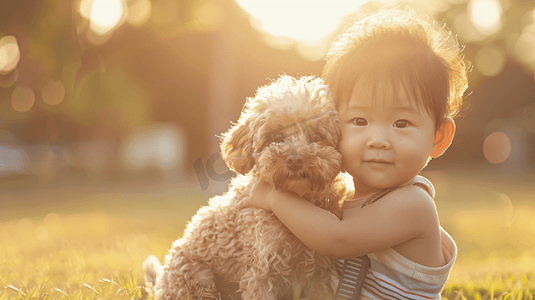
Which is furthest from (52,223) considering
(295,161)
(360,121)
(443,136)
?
(443,136)

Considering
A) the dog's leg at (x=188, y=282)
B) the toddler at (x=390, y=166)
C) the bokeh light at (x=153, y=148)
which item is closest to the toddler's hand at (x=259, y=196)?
the toddler at (x=390, y=166)

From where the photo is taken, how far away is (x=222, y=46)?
1703 centimetres

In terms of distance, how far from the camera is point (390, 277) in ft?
8.54

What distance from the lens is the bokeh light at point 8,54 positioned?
1116cm

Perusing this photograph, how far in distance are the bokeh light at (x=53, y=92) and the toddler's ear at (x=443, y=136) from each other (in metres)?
12.9

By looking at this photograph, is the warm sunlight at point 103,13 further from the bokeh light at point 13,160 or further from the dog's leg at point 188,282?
the bokeh light at point 13,160

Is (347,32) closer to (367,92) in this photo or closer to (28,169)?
(367,92)

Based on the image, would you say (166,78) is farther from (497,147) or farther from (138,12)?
(497,147)

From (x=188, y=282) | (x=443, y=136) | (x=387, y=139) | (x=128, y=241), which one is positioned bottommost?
(x=128, y=241)

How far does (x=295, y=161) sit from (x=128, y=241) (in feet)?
16.7

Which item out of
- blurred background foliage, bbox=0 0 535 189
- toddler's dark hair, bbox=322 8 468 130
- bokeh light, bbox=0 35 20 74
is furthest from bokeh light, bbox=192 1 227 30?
toddler's dark hair, bbox=322 8 468 130

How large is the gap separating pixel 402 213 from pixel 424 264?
1.26 ft

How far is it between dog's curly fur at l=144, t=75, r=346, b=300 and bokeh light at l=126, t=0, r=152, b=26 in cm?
1182

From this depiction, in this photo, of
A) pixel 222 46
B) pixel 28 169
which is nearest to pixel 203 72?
pixel 222 46
